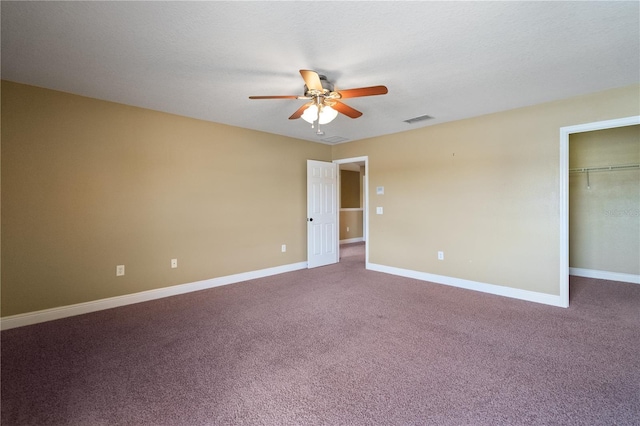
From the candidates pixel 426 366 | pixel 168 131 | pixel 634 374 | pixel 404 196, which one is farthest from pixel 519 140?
pixel 168 131

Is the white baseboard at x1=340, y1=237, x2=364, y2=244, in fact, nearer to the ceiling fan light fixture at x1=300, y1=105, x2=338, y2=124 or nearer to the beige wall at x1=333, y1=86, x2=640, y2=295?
the beige wall at x1=333, y1=86, x2=640, y2=295

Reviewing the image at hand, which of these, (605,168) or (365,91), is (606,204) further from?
(365,91)

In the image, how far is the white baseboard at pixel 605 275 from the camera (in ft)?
15.0

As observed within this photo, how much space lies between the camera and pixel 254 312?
3.37 meters

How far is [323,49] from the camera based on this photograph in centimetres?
233

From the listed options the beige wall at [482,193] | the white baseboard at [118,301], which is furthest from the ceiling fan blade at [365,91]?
the white baseboard at [118,301]

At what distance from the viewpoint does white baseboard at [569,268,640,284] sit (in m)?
4.56

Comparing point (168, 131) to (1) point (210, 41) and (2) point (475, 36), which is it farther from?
(2) point (475, 36)

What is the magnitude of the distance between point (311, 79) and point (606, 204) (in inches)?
220

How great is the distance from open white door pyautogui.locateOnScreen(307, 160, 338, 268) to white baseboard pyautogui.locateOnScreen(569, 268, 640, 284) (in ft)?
14.4

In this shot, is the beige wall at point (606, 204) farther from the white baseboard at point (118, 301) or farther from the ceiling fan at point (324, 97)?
the white baseboard at point (118, 301)

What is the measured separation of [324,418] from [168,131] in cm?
392

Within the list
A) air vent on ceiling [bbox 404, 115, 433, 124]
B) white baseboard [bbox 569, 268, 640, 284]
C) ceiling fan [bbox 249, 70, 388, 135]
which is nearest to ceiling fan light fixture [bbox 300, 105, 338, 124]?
ceiling fan [bbox 249, 70, 388, 135]

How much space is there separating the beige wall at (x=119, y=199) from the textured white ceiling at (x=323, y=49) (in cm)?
43
